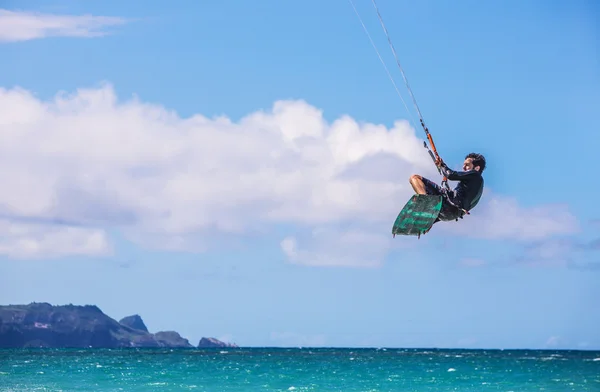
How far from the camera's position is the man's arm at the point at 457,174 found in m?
16.3

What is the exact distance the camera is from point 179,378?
195ft

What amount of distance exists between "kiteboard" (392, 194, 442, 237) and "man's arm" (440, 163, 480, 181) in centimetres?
49

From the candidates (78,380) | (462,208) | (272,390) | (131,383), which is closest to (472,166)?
(462,208)

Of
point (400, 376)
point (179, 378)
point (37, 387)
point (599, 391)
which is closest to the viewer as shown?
point (37, 387)

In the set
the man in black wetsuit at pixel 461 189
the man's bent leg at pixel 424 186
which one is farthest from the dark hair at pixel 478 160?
the man's bent leg at pixel 424 186

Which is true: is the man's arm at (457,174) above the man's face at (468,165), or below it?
below

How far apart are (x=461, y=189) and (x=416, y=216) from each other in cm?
96

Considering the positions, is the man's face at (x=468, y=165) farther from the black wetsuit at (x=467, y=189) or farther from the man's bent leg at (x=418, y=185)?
the man's bent leg at (x=418, y=185)

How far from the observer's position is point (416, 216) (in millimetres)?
16500

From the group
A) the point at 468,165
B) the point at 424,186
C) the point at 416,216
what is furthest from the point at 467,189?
the point at 416,216

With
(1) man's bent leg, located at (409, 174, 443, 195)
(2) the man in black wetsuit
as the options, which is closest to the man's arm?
(2) the man in black wetsuit

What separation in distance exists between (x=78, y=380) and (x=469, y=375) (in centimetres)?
2542

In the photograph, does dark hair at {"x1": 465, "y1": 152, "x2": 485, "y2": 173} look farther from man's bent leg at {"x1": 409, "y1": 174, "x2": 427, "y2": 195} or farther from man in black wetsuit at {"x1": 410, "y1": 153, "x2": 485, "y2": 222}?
man's bent leg at {"x1": 409, "y1": 174, "x2": 427, "y2": 195}

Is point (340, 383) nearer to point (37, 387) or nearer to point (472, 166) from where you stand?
point (37, 387)
